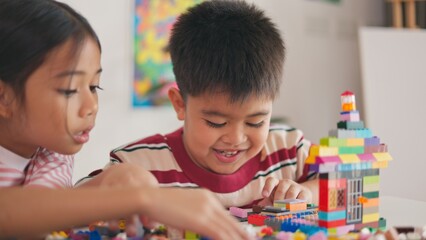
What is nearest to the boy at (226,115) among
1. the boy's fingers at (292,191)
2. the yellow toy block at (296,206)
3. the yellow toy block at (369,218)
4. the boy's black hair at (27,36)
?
the boy's fingers at (292,191)

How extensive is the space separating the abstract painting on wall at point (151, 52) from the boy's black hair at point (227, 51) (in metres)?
1.09

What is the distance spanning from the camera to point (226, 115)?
117 centimetres

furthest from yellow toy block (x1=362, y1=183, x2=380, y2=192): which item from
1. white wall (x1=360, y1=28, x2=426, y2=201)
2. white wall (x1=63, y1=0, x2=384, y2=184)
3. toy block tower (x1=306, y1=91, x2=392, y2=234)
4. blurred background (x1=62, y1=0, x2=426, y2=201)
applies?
white wall (x1=63, y1=0, x2=384, y2=184)

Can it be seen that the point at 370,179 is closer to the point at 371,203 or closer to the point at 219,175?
the point at 371,203

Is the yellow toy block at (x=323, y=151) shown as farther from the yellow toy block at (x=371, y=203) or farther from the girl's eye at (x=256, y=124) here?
the girl's eye at (x=256, y=124)

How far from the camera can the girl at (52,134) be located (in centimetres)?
74

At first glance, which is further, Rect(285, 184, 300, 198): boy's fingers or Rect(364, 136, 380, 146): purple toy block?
Rect(285, 184, 300, 198): boy's fingers

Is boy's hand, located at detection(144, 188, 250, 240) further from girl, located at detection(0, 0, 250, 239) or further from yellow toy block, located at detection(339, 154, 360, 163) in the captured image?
yellow toy block, located at detection(339, 154, 360, 163)

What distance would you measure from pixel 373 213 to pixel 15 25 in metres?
0.61

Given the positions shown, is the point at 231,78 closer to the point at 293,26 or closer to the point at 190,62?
the point at 190,62

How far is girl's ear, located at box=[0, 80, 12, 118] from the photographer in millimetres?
917

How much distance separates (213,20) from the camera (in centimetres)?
127

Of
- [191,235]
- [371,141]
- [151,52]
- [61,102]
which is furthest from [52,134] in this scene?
[151,52]

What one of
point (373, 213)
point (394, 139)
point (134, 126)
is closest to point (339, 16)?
point (394, 139)
